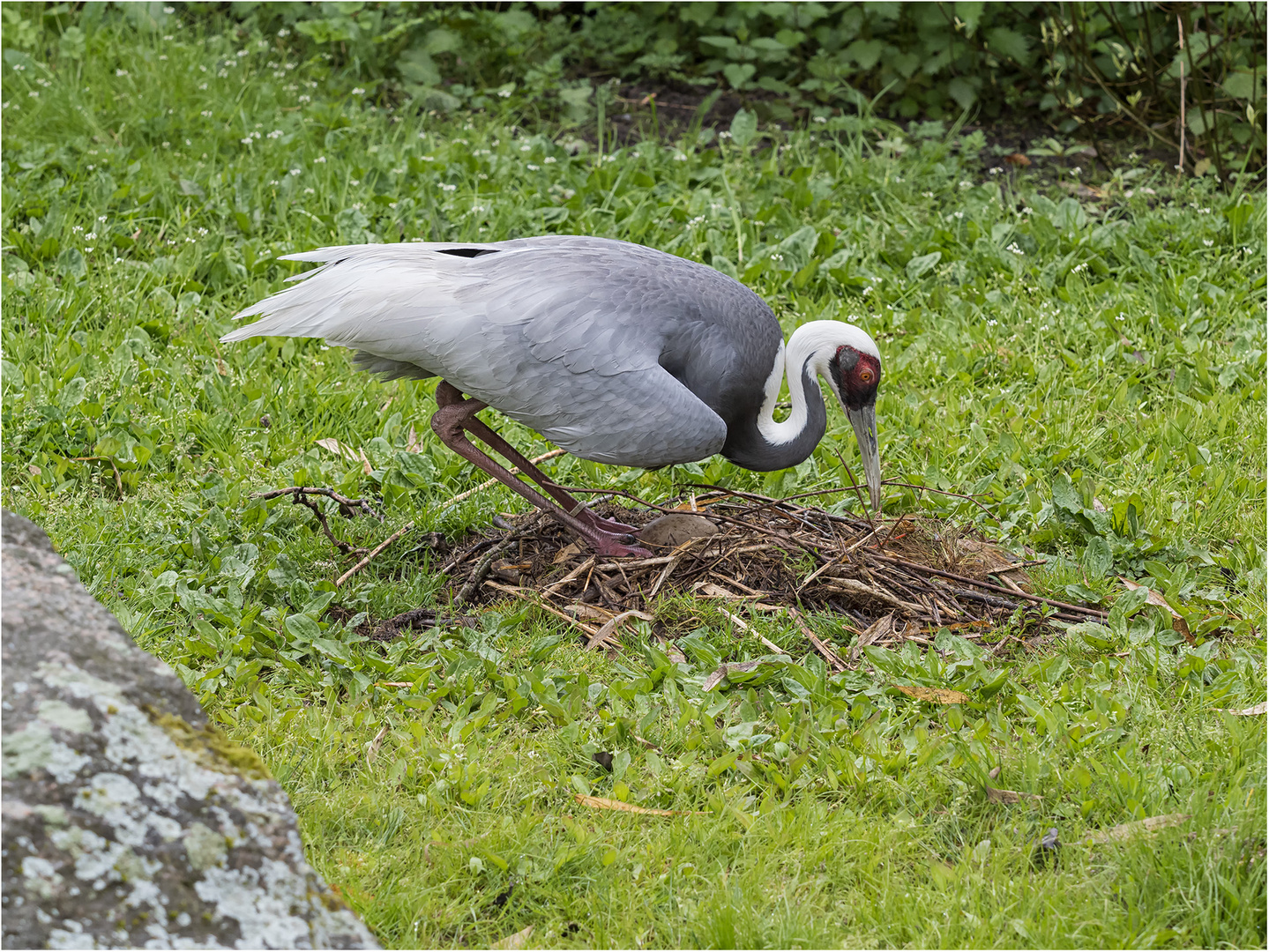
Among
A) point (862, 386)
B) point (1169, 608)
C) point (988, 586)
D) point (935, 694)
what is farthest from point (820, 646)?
point (1169, 608)

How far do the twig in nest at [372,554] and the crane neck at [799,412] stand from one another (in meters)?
1.21

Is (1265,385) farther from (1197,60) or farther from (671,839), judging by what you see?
(671,839)

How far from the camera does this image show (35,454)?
15.6 ft

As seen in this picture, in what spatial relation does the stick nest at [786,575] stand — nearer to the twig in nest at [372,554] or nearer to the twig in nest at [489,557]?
the twig in nest at [489,557]

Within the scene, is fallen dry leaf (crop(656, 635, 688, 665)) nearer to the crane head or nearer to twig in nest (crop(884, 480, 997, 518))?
the crane head

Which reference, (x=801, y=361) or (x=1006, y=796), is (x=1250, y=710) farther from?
(x=801, y=361)

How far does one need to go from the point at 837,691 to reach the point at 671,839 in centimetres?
82

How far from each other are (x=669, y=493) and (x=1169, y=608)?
1876mm

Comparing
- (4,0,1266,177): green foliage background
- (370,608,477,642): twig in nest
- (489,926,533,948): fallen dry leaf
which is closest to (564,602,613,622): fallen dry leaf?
(370,608,477,642): twig in nest

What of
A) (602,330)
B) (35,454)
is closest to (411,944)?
(602,330)

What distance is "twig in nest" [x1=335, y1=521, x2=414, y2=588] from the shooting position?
4168mm

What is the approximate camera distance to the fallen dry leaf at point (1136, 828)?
9.45 feet

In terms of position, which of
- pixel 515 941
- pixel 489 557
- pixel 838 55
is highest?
pixel 838 55

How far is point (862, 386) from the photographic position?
4359 mm
